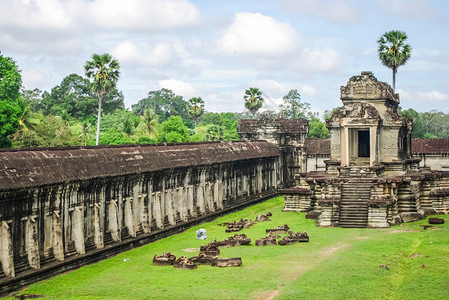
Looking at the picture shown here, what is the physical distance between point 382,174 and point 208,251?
684 inches

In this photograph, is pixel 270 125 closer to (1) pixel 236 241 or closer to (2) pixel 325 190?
(2) pixel 325 190

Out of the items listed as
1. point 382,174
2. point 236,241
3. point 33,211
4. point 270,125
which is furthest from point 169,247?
point 270,125

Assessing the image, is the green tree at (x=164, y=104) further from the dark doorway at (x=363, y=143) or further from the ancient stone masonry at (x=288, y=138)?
the dark doorway at (x=363, y=143)

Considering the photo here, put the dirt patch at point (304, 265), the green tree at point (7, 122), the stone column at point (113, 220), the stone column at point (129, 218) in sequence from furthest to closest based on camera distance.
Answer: the green tree at point (7, 122) < the stone column at point (129, 218) < the stone column at point (113, 220) < the dirt patch at point (304, 265)

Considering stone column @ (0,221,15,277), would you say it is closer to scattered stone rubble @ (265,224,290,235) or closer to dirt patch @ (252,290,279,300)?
dirt patch @ (252,290,279,300)

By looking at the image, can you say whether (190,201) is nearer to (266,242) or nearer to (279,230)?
(279,230)

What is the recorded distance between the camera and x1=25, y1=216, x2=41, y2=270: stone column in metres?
24.5

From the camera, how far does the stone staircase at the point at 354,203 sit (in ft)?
122

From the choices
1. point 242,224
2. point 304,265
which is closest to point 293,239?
point 304,265

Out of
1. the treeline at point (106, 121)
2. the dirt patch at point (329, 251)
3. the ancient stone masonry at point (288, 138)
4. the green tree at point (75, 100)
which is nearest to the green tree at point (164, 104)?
the treeline at point (106, 121)

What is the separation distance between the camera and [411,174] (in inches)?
1633

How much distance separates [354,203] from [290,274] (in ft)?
47.7

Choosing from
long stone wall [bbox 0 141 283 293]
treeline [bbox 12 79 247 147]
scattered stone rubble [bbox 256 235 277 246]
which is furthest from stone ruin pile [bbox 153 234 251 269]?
treeline [bbox 12 79 247 147]

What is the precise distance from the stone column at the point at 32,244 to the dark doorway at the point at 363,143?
26.9 m
